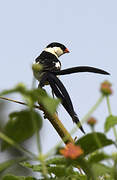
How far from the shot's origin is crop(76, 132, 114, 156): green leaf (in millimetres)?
684

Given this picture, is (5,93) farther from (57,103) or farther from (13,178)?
(13,178)

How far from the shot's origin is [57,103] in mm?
619

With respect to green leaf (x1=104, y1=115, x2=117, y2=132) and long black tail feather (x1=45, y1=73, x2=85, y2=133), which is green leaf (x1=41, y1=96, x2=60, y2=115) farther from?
long black tail feather (x1=45, y1=73, x2=85, y2=133)

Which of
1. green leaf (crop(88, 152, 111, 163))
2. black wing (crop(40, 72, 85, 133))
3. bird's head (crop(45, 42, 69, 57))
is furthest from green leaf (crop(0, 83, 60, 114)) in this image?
bird's head (crop(45, 42, 69, 57))

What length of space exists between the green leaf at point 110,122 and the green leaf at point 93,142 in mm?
20

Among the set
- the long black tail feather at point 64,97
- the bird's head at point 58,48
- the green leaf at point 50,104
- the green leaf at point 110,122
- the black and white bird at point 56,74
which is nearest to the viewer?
the green leaf at point 50,104

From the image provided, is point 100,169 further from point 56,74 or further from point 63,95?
point 63,95

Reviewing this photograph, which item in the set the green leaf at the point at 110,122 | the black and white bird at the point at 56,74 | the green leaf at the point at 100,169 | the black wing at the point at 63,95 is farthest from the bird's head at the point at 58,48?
the green leaf at the point at 100,169

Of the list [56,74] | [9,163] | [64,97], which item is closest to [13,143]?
[9,163]

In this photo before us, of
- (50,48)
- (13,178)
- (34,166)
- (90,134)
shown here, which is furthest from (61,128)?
(50,48)

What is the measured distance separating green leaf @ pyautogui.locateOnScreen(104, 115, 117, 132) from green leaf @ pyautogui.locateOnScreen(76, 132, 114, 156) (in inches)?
0.8

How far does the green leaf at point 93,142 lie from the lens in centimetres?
68

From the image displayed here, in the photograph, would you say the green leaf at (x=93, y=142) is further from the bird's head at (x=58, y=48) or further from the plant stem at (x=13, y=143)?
the bird's head at (x=58, y=48)

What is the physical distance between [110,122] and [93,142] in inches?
1.9
